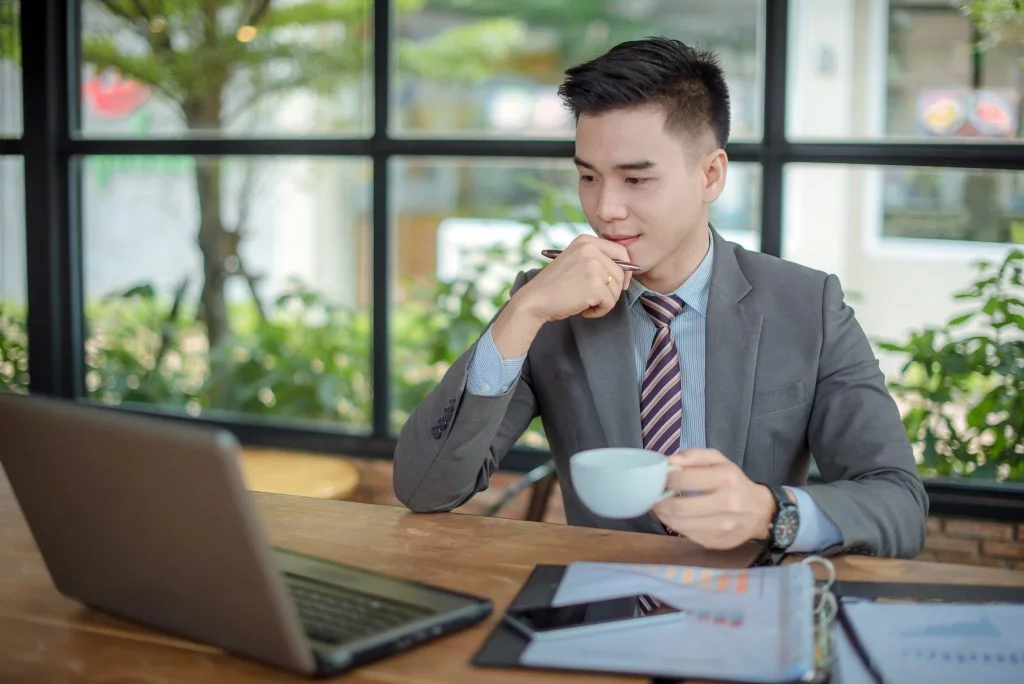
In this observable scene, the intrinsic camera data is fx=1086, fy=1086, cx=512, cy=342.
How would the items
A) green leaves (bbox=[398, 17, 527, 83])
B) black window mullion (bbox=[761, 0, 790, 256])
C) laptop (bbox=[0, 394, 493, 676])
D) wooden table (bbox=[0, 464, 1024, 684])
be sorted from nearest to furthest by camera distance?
laptop (bbox=[0, 394, 493, 676]) → wooden table (bbox=[0, 464, 1024, 684]) → black window mullion (bbox=[761, 0, 790, 256]) → green leaves (bbox=[398, 17, 527, 83])

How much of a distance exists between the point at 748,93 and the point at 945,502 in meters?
1.14

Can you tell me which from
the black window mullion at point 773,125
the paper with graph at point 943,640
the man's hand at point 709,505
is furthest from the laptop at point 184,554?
the black window mullion at point 773,125

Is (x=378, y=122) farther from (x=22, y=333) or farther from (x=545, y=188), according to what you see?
(x=22, y=333)

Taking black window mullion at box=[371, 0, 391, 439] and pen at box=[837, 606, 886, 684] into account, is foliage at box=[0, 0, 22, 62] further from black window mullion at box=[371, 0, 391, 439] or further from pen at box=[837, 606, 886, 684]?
pen at box=[837, 606, 886, 684]

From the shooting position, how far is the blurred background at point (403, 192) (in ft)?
8.79

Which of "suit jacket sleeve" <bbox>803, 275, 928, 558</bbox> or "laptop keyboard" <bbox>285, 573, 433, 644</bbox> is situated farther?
"suit jacket sleeve" <bbox>803, 275, 928, 558</bbox>

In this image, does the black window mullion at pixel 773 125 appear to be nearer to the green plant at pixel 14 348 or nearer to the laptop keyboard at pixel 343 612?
the laptop keyboard at pixel 343 612

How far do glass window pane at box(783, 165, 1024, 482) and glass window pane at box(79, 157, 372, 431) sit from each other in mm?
1359

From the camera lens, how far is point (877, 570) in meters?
1.23

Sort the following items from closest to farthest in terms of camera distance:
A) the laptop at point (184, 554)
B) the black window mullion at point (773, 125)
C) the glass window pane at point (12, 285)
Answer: the laptop at point (184, 554)
the black window mullion at point (773, 125)
the glass window pane at point (12, 285)

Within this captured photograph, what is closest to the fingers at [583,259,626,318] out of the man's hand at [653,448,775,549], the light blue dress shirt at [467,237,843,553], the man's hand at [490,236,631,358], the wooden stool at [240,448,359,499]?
the man's hand at [490,236,631,358]

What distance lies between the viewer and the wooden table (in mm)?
977

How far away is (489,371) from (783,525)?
1.68 feet

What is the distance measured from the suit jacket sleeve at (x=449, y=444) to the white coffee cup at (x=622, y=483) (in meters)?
0.41
